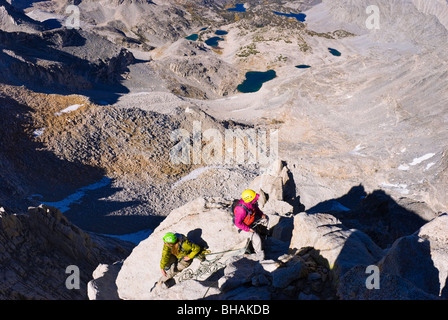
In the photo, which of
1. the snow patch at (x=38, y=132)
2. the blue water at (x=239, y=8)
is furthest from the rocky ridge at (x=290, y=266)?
the blue water at (x=239, y=8)

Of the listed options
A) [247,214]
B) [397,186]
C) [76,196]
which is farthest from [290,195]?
[76,196]

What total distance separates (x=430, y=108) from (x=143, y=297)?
38.1m

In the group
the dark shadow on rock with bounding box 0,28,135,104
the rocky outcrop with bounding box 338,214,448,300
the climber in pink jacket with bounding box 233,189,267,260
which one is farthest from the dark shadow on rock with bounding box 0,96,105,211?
the rocky outcrop with bounding box 338,214,448,300

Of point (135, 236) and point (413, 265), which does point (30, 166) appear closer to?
point (135, 236)

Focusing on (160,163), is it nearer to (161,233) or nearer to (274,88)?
(161,233)

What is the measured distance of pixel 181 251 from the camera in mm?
9492

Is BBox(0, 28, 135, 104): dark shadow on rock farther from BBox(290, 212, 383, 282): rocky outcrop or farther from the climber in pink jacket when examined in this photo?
BBox(290, 212, 383, 282): rocky outcrop

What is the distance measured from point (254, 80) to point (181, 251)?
6126 cm

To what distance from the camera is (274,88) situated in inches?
1955

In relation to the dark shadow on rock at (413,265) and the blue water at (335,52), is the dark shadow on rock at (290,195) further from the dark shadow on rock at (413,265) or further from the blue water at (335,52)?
the blue water at (335,52)

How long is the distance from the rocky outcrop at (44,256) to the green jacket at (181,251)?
603 centimetres

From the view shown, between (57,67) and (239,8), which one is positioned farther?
(239,8)

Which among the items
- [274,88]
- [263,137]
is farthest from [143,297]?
[274,88]

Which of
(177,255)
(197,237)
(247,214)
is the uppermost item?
(247,214)
